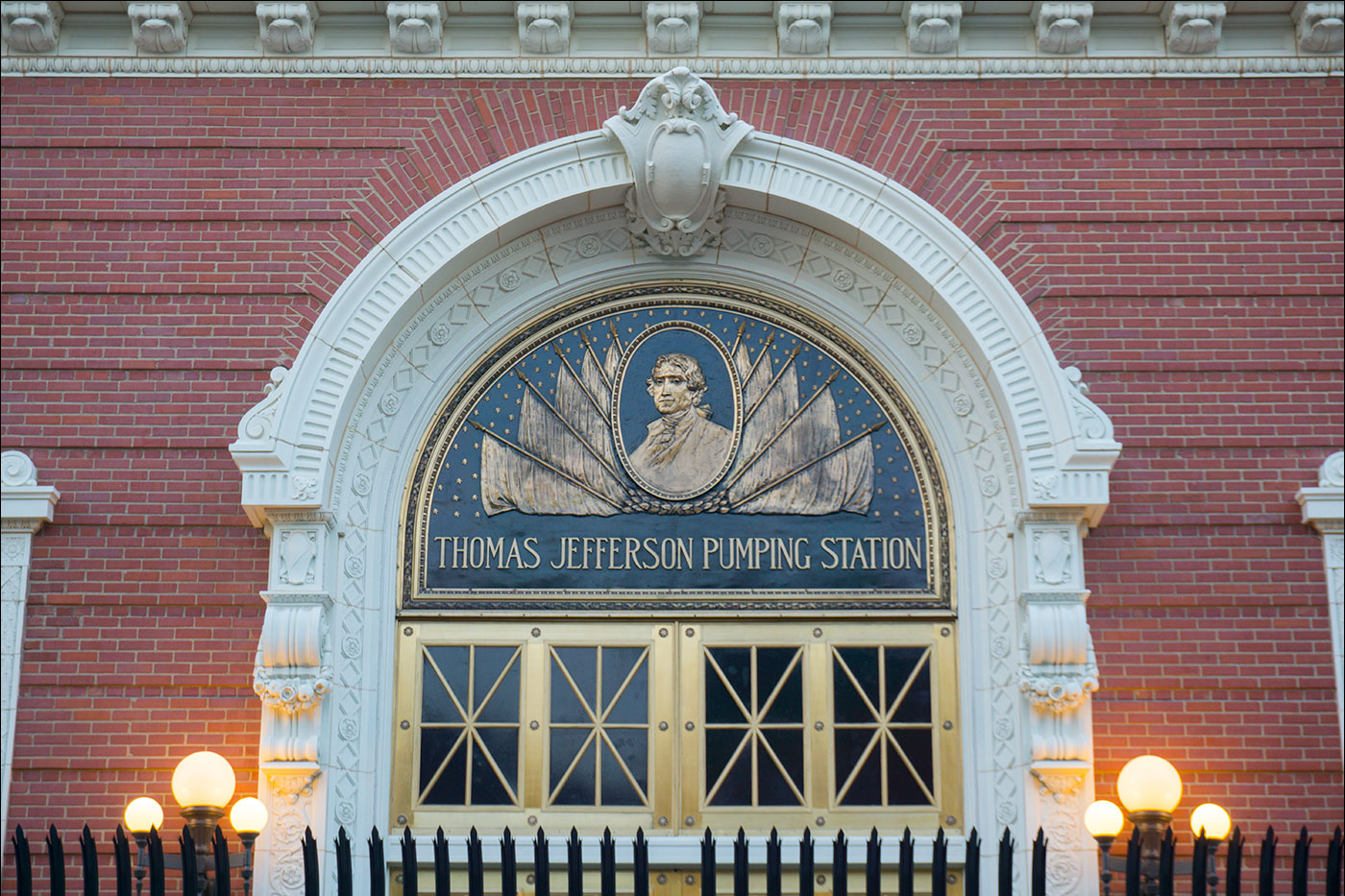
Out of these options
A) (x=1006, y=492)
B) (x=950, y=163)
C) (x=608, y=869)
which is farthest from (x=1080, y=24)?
(x=608, y=869)

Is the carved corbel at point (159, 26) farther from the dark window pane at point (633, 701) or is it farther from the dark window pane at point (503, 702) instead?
the dark window pane at point (633, 701)

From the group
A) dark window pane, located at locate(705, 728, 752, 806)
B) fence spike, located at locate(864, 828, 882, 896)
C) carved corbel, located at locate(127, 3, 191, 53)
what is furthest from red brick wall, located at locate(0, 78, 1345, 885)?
fence spike, located at locate(864, 828, 882, 896)

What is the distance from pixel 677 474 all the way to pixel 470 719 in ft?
6.41

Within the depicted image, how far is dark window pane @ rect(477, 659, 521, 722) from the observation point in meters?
8.80

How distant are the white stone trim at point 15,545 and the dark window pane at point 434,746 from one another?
231 cm

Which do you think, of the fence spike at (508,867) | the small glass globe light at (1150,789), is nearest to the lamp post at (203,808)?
the fence spike at (508,867)

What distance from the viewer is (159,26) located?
30.8 ft

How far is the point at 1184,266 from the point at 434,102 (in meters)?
4.81

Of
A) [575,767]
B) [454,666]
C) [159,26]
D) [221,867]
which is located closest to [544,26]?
[159,26]

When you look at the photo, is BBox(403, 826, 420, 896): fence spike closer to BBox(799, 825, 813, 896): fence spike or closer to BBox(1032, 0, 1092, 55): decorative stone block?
BBox(799, 825, 813, 896): fence spike

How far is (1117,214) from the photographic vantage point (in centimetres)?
920

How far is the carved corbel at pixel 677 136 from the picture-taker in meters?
9.08

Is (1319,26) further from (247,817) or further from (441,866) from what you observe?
(247,817)

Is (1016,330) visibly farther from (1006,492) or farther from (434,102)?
(434,102)
